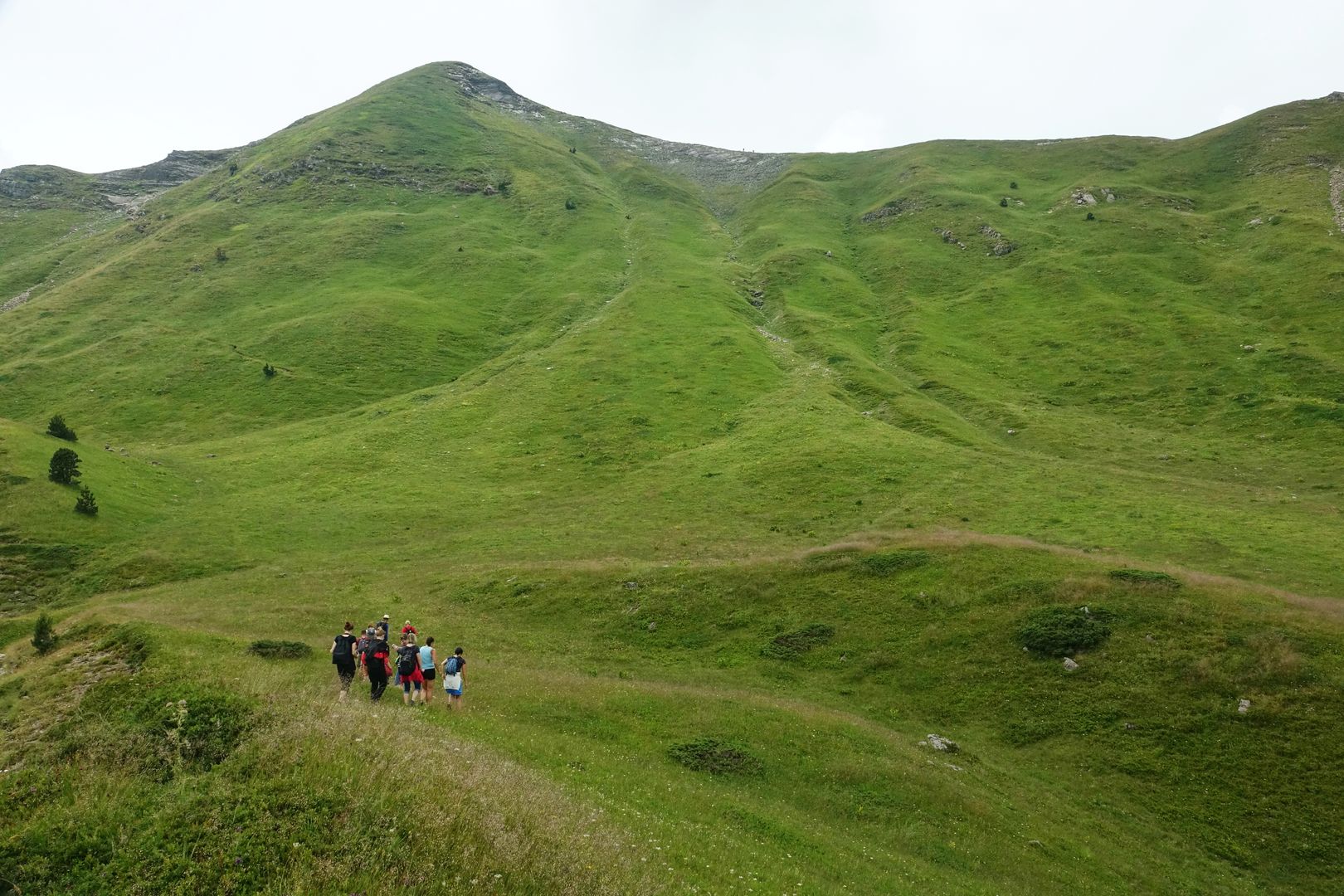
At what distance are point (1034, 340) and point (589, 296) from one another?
2581 inches

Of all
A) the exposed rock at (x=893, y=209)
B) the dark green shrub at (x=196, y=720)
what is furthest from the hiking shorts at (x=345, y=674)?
the exposed rock at (x=893, y=209)

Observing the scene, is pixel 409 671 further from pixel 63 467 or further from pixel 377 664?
pixel 63 467

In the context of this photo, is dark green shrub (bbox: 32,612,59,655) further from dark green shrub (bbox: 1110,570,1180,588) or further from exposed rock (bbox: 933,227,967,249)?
exposed rock (bbox: 933,227,967,249)

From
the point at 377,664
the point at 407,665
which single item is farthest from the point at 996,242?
the point at 377,664

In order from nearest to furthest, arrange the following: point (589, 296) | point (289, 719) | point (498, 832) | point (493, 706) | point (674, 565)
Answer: point (498, 832), point (289, 719), point (493, 706), point (674, 565), point (589, 296)

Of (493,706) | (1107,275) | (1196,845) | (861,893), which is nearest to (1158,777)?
(1196,845)

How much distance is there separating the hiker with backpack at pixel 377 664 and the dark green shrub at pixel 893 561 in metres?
25.1

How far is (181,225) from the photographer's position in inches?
4985

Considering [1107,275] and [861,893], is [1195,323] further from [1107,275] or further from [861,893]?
[861,893]

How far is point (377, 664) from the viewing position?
22.6 m

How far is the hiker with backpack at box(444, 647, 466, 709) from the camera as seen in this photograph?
24.0 m

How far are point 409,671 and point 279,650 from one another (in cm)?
801

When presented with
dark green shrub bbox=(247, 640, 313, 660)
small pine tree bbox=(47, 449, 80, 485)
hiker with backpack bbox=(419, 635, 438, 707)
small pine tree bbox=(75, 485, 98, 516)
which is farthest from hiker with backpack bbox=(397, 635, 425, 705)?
small pine tree bbox=(47, 449, 80, 485)

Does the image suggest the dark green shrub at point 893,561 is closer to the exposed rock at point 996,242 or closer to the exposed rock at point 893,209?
the exposed rock at point 996,242
